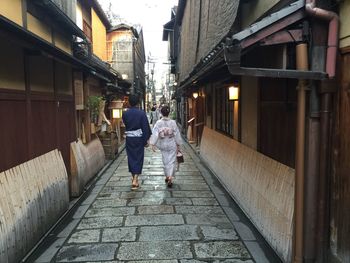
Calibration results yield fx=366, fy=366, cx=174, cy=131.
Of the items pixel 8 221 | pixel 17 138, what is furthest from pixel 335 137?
pixel 17 138

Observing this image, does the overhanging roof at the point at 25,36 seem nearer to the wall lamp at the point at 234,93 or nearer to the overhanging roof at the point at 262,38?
the overhanging roof at the point at 262,38

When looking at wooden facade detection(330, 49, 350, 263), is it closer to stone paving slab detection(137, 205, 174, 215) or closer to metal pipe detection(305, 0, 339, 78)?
metal pipe detection(305, 0, 339, 78)

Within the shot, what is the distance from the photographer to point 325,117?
4355mm

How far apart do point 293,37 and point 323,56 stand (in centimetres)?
48

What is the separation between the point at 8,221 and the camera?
195 inches

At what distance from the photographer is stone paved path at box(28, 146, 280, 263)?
18.6ft

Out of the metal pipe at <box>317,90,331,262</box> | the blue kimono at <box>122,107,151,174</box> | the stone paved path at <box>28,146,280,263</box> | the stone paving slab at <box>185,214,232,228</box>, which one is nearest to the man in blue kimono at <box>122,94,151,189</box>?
the blue kimono at <box>122,107,151,174</box>

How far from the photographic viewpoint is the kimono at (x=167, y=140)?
34.3 feet

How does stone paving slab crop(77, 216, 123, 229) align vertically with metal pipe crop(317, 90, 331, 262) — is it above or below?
below

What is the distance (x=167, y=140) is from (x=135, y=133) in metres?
0.94

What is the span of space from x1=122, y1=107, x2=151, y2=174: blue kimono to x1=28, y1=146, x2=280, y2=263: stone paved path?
838 mm

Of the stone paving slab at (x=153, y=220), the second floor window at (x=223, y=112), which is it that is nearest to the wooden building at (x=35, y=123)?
the stone paving slab at (x=153, y=220)

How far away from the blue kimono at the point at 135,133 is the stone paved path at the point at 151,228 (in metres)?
0.84

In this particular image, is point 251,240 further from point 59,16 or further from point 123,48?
point 123,48
